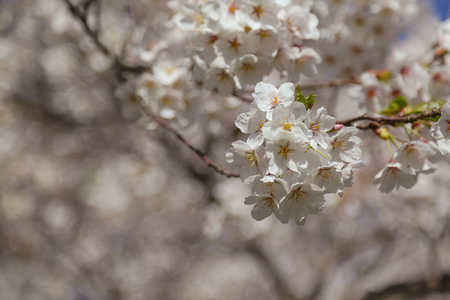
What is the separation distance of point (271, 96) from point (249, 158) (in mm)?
193

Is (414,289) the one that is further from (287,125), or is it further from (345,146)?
(287,125)

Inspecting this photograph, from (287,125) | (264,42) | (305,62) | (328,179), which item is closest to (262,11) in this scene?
(264,42)

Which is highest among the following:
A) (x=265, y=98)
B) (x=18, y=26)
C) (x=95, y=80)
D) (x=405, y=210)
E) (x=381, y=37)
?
(x=265, y=98)

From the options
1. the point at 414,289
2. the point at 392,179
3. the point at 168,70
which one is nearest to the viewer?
the point at 392,179

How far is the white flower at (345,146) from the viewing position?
1.06 meters

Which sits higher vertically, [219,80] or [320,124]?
[320,124]

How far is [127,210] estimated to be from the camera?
6207 millimetres

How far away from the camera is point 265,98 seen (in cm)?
106

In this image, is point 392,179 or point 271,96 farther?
point 392,179

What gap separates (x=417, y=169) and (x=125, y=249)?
567cm

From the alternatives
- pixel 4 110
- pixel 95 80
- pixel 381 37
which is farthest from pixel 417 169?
pixel 4 110

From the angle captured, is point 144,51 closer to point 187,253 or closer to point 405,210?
point 405,210

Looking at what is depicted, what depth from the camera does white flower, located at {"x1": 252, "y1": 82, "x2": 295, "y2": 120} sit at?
102 centimetres

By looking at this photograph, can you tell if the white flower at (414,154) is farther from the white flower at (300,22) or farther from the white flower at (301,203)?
the white flower at (300,22)
